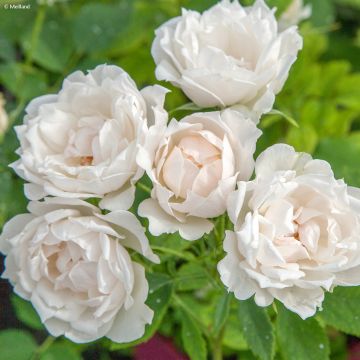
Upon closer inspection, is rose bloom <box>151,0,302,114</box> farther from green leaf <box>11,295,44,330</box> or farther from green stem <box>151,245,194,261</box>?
green leaf <box>11,295,44,330</box>

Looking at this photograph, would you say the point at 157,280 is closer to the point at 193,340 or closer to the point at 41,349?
the point at 193,340

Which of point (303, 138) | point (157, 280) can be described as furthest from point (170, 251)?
point (303, 138)

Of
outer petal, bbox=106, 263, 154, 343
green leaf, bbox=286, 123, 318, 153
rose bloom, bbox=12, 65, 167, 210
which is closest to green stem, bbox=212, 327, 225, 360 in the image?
outer petal, bbox=106, 263, 154, 343

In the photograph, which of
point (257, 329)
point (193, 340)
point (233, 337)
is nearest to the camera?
point (257, 329)

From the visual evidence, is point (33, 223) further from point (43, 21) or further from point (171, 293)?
point (43, 21)

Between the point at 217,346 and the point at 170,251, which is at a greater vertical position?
the point at 170,251

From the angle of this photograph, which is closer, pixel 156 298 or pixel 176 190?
pixel 176 190

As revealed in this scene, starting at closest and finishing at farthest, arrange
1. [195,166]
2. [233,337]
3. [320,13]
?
[195,166] < [233,337] < [320,13]

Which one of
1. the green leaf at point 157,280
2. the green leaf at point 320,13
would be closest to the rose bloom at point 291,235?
the green leaf at point 157,280

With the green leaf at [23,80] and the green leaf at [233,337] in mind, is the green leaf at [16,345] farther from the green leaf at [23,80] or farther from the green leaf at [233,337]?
the green leaf at [23,80]
